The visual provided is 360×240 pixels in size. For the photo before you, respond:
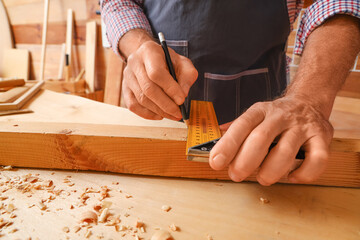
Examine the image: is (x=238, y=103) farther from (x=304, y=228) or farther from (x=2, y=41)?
(x=2, y=41)

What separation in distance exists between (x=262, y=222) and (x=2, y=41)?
3850 millimetres

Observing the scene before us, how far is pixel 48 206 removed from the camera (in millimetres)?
559

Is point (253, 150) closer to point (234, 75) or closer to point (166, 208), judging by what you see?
point (166, 208)

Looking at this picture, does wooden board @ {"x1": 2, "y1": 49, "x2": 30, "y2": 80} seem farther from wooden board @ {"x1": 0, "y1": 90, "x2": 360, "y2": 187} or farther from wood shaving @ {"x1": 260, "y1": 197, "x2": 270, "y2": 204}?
wood shaving @ {"x1": 260, "y1": 197, "x2": 270, "y2": 204}

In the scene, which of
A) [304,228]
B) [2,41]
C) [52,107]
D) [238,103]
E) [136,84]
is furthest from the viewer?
[2,41]

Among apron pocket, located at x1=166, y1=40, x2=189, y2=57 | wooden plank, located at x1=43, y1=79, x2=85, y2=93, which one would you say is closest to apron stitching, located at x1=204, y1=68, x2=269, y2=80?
apron pocket, located at x1=166, y1=40, x2=189, y2=57

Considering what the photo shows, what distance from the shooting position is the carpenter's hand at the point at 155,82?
29.1 inches

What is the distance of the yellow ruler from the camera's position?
535mm

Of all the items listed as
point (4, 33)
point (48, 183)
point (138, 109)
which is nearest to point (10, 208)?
point (48, 183)

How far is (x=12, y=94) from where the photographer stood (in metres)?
1.15

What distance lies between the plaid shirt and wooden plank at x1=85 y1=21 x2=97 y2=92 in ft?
4.71

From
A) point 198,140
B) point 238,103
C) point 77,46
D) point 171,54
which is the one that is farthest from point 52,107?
point 77,46

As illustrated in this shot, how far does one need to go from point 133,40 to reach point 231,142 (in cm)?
74

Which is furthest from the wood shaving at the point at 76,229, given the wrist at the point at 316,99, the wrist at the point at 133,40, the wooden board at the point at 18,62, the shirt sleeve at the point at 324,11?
the wooden board at the point at 18,62
